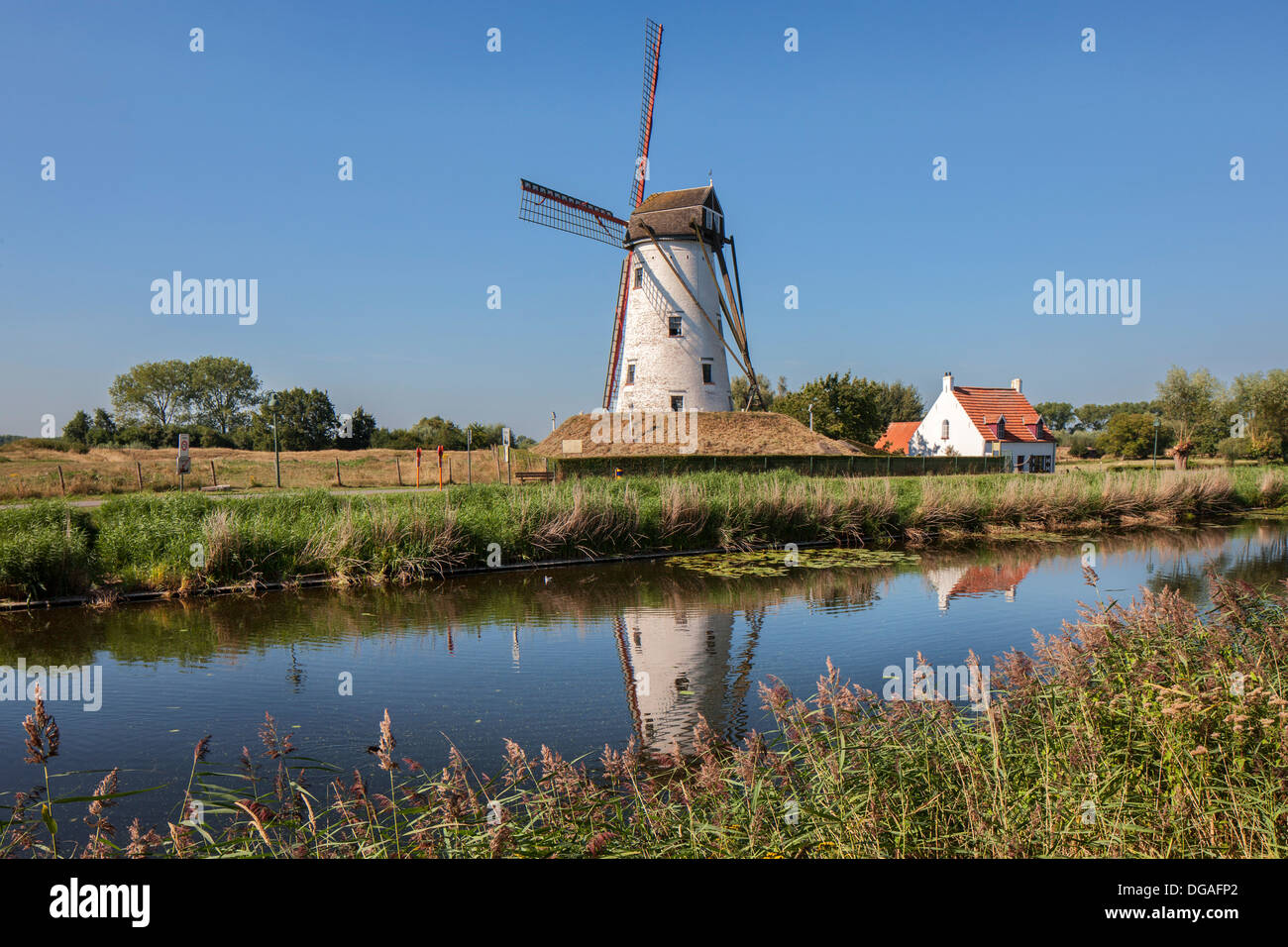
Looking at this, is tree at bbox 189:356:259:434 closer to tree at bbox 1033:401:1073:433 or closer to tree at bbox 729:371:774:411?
tree at bbox 729:371:774:411

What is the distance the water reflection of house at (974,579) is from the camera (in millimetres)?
11211

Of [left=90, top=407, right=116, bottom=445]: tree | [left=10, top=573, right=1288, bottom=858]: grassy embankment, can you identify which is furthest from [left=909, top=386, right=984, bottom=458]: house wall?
[left=90, top=407, right=116, bottom=445]: tree

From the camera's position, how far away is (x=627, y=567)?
14242 millimetres

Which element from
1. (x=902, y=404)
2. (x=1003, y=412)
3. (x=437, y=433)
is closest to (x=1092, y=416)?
(x=902, y=404)

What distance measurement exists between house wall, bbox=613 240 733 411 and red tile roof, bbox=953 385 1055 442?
23524mm

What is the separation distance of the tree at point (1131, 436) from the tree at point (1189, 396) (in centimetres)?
160

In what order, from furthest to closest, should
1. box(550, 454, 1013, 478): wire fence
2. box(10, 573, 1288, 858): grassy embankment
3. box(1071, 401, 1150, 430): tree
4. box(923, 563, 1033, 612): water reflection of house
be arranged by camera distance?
box(1071, 401, 1150, 430): tree, box(550, 454, 1013, 478): wire fence, box(923, 563, 1033, 612): water reflection of house, box(10, 573, 1288, 858): grassy embankment

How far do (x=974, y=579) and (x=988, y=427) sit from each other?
38142 mm

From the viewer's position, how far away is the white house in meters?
46.8

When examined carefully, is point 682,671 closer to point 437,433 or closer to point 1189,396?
point 437,433

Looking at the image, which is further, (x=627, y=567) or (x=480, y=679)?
(x=627, y=567)
